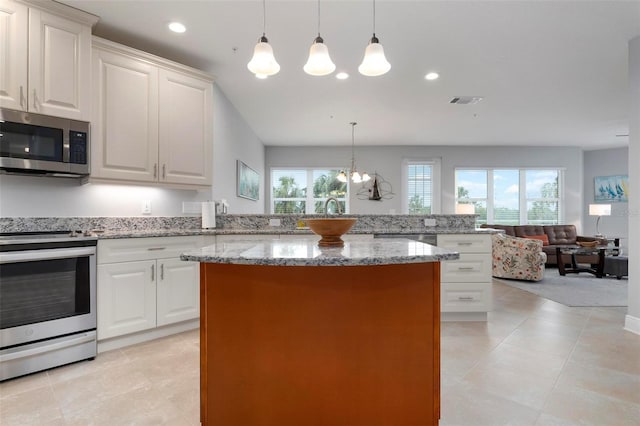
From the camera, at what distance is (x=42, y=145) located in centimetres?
227

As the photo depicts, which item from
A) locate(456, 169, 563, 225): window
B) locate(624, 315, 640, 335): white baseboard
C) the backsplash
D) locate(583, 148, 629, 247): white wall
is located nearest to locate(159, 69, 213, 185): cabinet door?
the backsplash

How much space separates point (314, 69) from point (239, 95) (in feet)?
9.44

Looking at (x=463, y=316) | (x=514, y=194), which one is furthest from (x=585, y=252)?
(x=463, y=316)

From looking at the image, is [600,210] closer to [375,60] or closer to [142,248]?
[375,60]

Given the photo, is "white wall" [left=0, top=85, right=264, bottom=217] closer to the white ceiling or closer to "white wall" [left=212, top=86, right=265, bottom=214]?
"white wall" [left=212, top=86, right=265, bottom=214]

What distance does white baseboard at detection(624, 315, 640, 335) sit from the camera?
113 inches

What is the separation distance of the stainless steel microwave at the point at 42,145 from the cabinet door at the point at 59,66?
0.25 ft

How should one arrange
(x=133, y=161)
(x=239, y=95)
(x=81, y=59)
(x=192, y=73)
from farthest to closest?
(x=239, y=95) < (x=192, y=73) < (x=133, y=161) < (x=81, y=59)

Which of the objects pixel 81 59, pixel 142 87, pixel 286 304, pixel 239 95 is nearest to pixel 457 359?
pixel 286 304

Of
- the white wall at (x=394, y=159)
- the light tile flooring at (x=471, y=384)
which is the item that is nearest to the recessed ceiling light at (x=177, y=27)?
the light tile flooring at (x=471, y=384)

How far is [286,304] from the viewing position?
1.36 m

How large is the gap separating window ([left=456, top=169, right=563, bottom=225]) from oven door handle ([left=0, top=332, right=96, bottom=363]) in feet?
23.5

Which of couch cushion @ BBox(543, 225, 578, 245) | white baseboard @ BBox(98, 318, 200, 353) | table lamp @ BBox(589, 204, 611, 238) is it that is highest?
table lamp @ BBox(589, 204, 611, 238)

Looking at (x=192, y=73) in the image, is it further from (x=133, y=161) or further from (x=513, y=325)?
(x=513, y=325)
